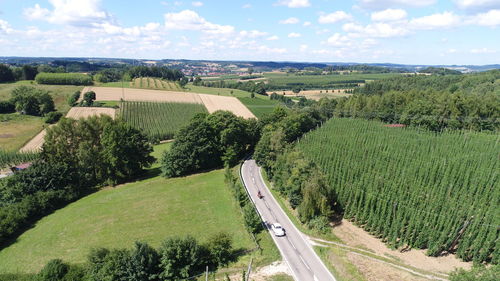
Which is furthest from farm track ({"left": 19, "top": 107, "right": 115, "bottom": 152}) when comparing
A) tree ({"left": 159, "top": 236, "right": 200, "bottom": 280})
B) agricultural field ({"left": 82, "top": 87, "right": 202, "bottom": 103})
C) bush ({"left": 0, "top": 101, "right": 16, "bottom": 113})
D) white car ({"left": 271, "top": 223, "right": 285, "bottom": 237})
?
white car ({"left": 271, "top": 223, "right": 285, "bottom": 237})

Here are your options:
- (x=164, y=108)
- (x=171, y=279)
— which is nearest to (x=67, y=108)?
(x=164, y=108)

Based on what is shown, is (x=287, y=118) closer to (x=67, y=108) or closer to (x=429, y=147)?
(x=429, y=147)

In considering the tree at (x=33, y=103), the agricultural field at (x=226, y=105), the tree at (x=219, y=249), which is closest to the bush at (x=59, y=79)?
the tree at (x=33, y=103)

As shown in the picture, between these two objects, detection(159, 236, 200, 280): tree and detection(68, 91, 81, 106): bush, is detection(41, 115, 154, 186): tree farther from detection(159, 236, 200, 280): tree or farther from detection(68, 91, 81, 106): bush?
detection(68, 91, 81, 106): bush

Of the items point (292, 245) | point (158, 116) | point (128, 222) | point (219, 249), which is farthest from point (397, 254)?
point (158, 116)

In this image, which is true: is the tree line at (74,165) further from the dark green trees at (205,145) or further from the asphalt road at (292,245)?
the asphalt road at (292,245)

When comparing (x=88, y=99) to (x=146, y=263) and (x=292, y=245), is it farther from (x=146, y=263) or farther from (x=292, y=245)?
(x=292, y=245)
